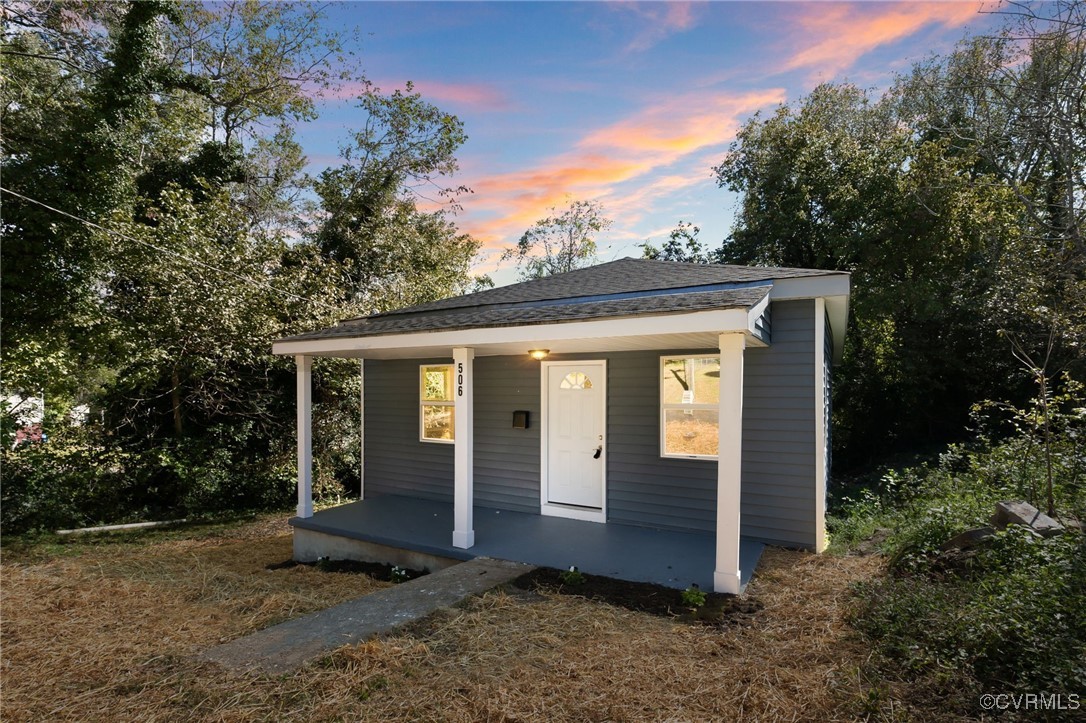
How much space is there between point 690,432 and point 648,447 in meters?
0.50

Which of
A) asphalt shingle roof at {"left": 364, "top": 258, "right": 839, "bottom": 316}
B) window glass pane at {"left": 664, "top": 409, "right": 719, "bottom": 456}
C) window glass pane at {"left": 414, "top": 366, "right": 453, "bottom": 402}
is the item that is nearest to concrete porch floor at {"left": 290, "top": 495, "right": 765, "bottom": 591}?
window glass pane at {"left": 664, "top": 409, "right": 719, "bottom": 456}

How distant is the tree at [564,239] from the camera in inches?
922

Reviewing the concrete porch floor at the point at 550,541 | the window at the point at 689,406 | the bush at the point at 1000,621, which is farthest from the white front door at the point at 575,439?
the bush at the point at 1000,621

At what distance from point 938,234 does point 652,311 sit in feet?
36.5

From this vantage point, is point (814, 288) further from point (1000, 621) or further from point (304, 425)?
point (304, 425)

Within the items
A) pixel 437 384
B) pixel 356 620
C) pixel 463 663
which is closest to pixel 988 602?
pixel 463 663

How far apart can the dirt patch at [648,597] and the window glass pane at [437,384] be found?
3.63m

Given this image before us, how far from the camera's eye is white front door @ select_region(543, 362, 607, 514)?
253 inches

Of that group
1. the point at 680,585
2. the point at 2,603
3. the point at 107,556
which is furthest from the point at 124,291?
the point at 680,585

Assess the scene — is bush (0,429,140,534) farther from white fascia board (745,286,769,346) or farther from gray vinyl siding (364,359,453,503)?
white fascia board (745,286,769,346)

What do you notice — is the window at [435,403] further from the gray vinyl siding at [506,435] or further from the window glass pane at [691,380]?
the window glass pane at [691,380]

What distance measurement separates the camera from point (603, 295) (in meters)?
6.07

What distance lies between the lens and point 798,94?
15.7 metres

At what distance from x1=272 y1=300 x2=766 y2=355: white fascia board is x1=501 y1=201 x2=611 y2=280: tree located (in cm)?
1786
